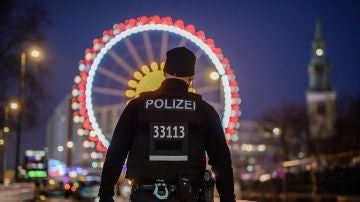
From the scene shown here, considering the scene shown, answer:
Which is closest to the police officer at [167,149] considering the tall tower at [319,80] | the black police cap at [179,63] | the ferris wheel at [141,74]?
the black police cap at [179,63]

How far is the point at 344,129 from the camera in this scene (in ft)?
237

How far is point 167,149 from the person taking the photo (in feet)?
14.2

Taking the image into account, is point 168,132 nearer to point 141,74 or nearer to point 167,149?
point 167,149

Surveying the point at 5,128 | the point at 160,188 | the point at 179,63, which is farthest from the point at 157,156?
the point at 5,128

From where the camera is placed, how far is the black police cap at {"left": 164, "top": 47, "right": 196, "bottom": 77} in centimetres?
458

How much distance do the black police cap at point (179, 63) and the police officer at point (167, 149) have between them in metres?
0.16

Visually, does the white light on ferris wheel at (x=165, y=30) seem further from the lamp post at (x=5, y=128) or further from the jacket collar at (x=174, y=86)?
the lamp post at (x=5, y=128)

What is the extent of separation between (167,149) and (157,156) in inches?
3.3

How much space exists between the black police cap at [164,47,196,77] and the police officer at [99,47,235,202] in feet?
0.52

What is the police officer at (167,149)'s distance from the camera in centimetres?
425

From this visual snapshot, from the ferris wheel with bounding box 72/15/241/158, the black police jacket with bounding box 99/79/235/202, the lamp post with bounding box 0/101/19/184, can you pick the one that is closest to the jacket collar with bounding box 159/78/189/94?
the black police jacket with bounding box 99/79/235/202

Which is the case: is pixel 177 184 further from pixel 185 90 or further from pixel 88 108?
pixel 88 108

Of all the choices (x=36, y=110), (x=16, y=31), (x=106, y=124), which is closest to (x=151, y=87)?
(x=106, y=124)

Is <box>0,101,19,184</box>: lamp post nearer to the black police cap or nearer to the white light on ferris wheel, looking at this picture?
the white light on ferris wheel
